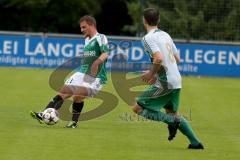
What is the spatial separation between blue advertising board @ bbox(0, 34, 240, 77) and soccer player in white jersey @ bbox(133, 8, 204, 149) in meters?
20.3

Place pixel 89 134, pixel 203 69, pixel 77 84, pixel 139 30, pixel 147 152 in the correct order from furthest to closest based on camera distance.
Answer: pixel 139 30 → pixel 203 69 → pixel 77 84 → pixel 89 134 → pixel 147 152

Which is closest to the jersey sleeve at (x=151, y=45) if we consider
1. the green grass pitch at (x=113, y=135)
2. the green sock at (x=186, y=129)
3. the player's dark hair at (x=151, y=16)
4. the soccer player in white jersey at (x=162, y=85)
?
the soccer player in white jersey at (x=162, y=85)

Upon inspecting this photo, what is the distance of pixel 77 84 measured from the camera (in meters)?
14.7

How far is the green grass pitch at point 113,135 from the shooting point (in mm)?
11344

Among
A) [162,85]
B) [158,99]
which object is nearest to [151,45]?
[162,85]

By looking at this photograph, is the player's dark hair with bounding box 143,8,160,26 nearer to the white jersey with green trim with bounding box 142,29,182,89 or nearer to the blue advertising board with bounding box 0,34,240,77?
the white jersey with green trim with bounding box 142,29,182,89

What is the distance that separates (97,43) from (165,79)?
297cm

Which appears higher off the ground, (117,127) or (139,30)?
(139,30)

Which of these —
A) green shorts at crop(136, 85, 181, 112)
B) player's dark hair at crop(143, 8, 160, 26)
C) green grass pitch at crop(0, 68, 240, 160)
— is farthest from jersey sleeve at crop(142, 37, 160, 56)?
green grass pitch at crop(0, 68, 240, 160)

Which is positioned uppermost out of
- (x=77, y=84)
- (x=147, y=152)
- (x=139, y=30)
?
(x=139, y=30)

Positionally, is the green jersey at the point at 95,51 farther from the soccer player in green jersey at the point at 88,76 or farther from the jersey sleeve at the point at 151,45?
the jersey sleeve at the point at 151,45

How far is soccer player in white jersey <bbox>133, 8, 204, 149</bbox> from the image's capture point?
1191 cm

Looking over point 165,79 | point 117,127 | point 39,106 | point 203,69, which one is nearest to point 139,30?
point 203,69

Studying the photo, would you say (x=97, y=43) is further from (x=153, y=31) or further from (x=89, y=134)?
(x=153, y=31)
